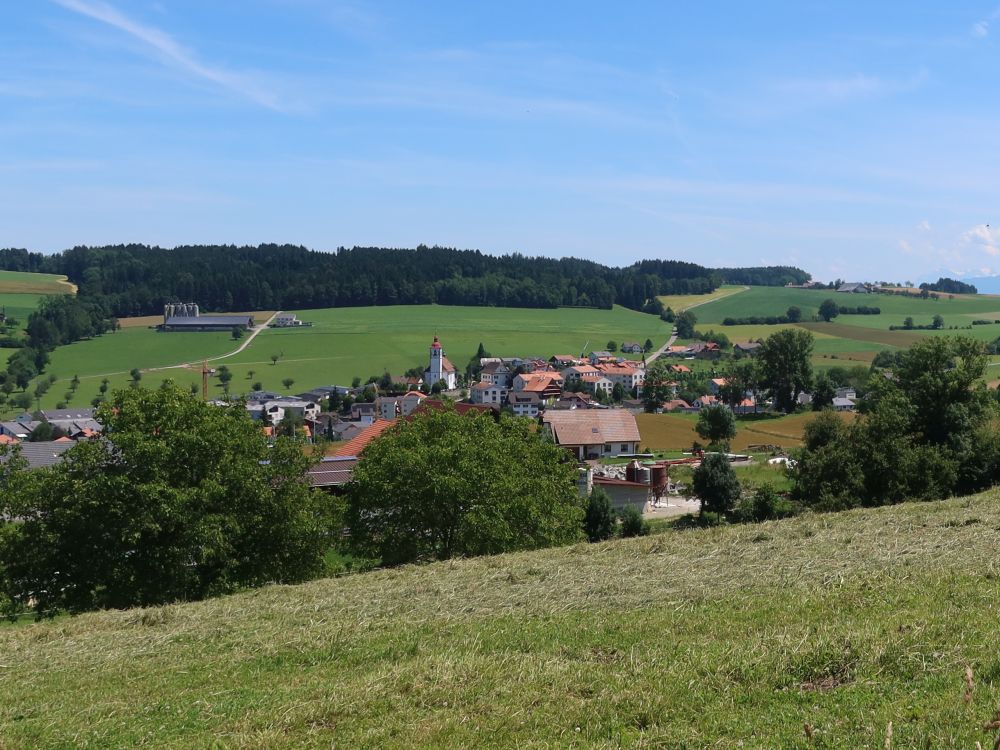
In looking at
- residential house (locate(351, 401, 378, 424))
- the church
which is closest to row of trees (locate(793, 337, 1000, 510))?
residential house (locate(351, 401, 378, 424))

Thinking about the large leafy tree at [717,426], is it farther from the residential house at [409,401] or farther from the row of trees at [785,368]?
the residential house at [409,401]

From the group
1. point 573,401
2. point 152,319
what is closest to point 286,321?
point 152,319

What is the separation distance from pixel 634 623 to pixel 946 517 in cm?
1052

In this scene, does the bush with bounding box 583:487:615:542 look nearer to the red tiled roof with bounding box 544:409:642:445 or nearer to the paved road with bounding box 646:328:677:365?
the red tiled roof with bounding box 544:409:642:445

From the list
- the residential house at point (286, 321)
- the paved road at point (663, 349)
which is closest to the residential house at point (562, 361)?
the paved road at point (663, 349)

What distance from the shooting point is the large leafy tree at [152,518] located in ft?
72.8

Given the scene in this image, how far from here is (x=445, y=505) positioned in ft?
92.4

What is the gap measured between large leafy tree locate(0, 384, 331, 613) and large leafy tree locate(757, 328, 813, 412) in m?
77.2

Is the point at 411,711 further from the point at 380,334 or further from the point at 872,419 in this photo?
the point at 380,334

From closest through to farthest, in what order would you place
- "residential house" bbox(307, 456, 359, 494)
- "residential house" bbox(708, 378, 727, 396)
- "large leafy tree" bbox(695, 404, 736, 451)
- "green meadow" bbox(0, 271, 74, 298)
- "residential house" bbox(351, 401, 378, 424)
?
1. "residential house" bbox(307, 456, 359, 494)
2. "large leafy tree" bbox(695, 404, 736, 451)
3. "residential house" bbox(351, 401, 378, 424)
4. "residential house" bbox(708, 378, 727, 396)
5. "green meadow" bbox(0, 271, 74, 298)

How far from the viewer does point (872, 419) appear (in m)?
38.8

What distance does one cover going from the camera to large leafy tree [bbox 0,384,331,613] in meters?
22.2

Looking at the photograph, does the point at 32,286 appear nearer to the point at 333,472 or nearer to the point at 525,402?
the point at 525,402

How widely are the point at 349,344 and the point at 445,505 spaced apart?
12277 cm
